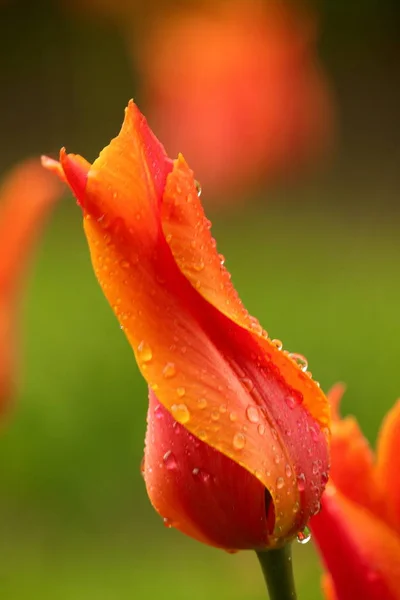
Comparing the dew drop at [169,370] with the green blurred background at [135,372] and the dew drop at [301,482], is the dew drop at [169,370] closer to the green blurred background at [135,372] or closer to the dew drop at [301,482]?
the dew drop at [301,482]

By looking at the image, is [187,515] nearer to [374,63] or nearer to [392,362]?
[392,362]

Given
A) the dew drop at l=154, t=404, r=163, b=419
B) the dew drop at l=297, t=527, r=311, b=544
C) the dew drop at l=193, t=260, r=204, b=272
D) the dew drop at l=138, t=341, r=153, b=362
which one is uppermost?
the dew drop at l=193, t=260, r=204, b=272

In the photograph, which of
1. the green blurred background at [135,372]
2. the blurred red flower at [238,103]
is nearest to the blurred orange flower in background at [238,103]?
the blurred red flower at [238,103]

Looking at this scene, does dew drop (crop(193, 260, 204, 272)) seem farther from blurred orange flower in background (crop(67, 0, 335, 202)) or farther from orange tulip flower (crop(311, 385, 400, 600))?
blurred orange flower in background (crop(67, 0, 335, 202))

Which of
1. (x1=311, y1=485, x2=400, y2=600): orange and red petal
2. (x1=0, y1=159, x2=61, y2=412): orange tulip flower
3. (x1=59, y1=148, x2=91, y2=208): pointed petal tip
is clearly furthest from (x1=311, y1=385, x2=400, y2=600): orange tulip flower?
(x1=0, y1=159, x2=61, y2=412): orange tulip flower

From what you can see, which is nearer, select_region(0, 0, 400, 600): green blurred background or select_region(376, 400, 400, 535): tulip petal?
select_region(376, 400, 400, 535): tulip petal

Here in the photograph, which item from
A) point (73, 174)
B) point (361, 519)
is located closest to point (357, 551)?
point (361, 519)
